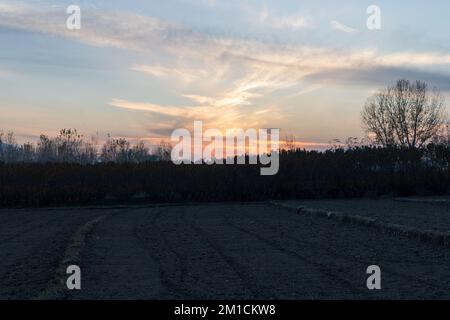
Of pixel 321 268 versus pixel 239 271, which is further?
pixel 321 268

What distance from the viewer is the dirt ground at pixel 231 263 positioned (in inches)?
377

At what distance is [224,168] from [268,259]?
3577 cm

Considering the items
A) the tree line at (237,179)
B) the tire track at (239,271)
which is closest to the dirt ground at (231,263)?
the tire track at (239,271)

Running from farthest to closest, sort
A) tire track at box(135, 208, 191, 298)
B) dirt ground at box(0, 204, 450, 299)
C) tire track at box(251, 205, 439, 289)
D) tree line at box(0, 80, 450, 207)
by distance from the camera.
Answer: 1. tree line at box(0, 80, 450, 207)
2. tire track at box(251, 205, 439, 289)
3. tire track at box(135, 208, 191, 298)
4. dirt ground at box(0, 204, 450, 299)

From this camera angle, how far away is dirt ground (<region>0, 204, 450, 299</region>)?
9.58 meters

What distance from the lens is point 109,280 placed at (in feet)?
35.2

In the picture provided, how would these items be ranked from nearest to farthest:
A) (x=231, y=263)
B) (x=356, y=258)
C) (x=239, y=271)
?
(x=239, y=271) < (x=231, y=263) < (x=356, y=258)

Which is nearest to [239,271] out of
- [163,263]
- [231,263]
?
[231,263]

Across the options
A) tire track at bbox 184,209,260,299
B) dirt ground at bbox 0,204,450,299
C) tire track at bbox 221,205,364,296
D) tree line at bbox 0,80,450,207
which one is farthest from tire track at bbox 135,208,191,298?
tree line at bbox 0,80,450,207

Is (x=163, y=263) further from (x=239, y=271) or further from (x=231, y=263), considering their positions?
(x=239, y=271)

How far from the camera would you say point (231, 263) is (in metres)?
12.6

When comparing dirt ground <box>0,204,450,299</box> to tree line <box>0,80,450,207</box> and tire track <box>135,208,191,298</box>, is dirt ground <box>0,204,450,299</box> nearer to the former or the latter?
tire track <box>135,208,191,298</box>
